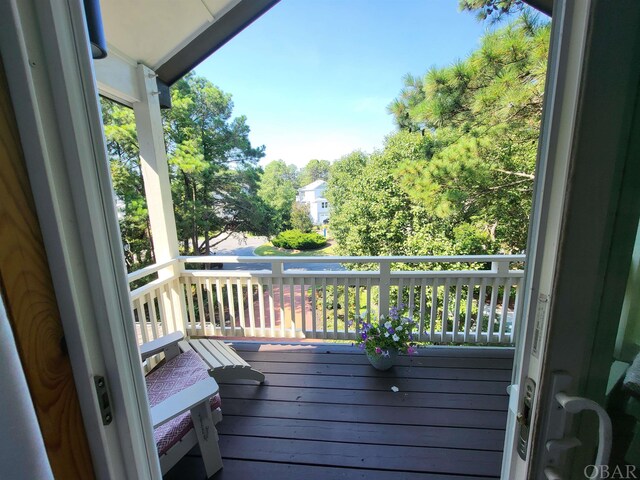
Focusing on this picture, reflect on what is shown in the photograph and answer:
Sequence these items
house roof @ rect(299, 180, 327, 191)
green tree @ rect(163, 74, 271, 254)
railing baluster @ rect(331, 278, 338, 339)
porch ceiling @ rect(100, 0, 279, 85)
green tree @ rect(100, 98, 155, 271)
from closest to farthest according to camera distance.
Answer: porch ceiling @ rect(100, 0, 279, 85)
railing baluster @ rect(331, 278, 338, 339)
green tree @ rect(100, 98, 155, 271)
green tree @ rect(163, 74, 271, 254)
house roof @ rect(299, 180, 327, 191)

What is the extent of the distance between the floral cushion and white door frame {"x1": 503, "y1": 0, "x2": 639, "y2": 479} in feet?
5.28

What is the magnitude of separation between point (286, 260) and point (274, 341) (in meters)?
0.90

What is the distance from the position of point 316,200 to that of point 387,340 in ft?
22.7

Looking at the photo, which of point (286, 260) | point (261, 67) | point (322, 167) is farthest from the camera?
point (322, 167)

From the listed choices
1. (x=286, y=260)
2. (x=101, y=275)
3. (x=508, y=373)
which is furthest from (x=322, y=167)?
(x=101, y=275)

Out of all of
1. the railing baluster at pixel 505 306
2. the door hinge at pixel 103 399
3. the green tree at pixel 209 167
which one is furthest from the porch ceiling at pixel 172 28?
the green tree at pixel 209 167

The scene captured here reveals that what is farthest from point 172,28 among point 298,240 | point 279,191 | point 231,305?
point 298,240

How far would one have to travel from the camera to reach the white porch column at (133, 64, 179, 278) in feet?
8.32

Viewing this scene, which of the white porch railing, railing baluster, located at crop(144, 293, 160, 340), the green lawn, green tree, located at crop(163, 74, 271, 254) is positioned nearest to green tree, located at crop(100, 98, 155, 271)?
green tree, located at crop(163, 74, 271, 254)

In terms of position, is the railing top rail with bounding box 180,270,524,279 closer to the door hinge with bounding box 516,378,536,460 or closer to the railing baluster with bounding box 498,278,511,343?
the railing baluster with bounding box 498,278,511,343

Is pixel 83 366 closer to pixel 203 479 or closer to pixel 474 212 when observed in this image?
pixel 203 479

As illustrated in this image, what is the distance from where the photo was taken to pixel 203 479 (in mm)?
1559

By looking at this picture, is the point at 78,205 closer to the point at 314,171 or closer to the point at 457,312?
the point at 457,312

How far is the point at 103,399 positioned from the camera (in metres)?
0.55
